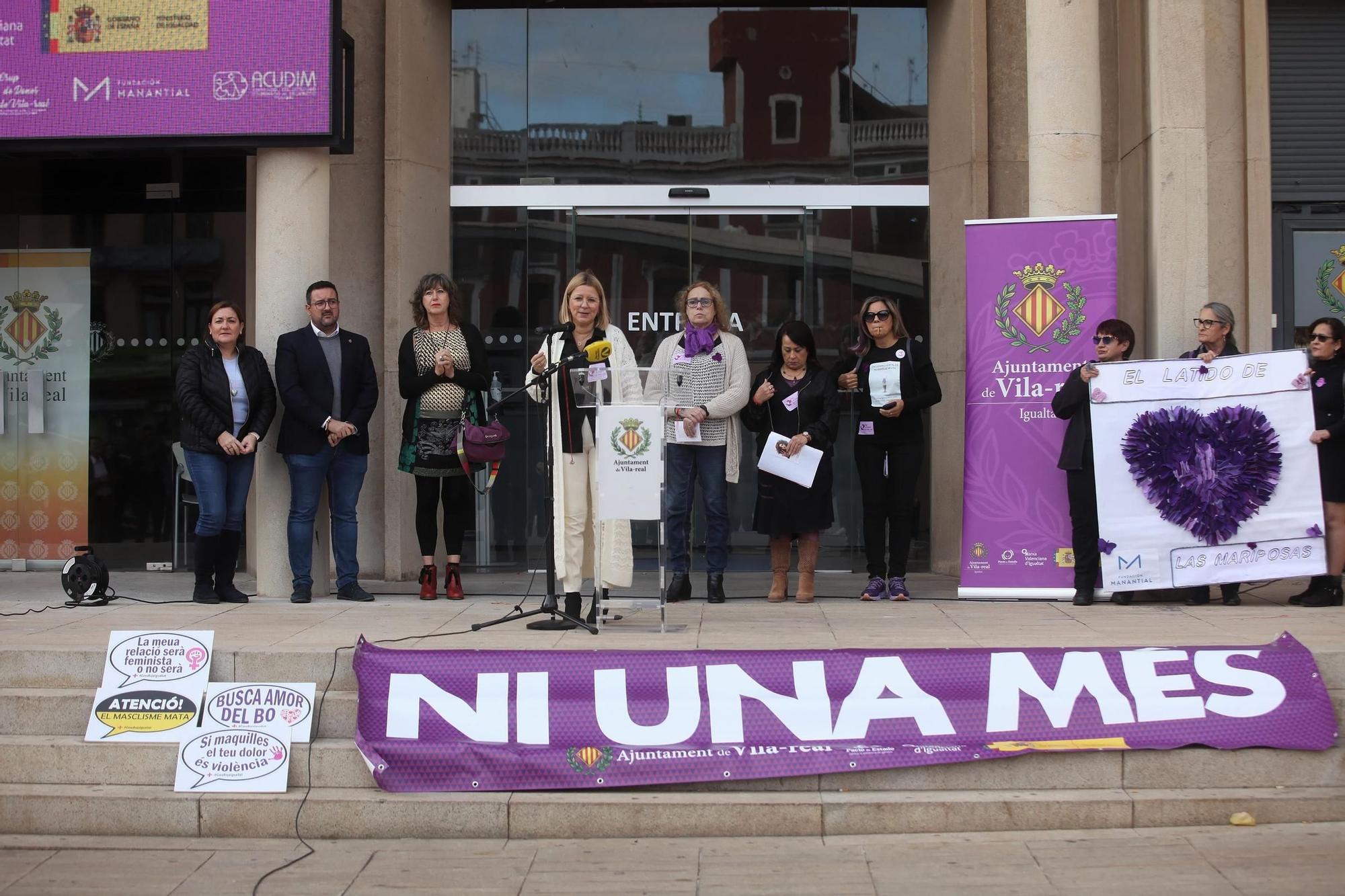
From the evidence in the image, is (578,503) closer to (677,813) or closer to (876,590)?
(876,590)

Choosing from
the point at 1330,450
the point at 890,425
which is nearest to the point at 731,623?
the point at 890,425

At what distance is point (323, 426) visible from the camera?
8.58m

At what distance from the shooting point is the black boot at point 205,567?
8.62 meters

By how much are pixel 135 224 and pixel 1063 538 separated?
25.5 ft

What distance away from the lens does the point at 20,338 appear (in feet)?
37.3

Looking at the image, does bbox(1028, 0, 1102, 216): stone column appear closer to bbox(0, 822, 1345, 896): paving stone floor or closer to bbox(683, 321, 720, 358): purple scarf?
bbox(683, 321, 720, 358): purple scarf

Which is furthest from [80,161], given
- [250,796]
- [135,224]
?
[250,796]

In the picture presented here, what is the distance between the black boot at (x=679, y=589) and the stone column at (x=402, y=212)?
8.31 ft

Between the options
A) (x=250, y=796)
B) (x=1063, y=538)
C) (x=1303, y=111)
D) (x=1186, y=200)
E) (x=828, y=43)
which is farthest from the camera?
(x=828, y=43)

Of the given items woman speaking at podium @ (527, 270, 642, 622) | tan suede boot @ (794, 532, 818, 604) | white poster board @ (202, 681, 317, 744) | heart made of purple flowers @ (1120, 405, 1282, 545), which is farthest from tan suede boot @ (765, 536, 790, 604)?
white poster board @ (202, 681, 317, 744)

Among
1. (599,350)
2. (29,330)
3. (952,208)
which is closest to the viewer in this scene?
(599,350)

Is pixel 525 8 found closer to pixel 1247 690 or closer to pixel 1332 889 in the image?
pixel 1247 690

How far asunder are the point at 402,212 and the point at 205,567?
328cm

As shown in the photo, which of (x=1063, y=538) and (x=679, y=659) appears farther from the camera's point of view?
(x=1063, y=538)
